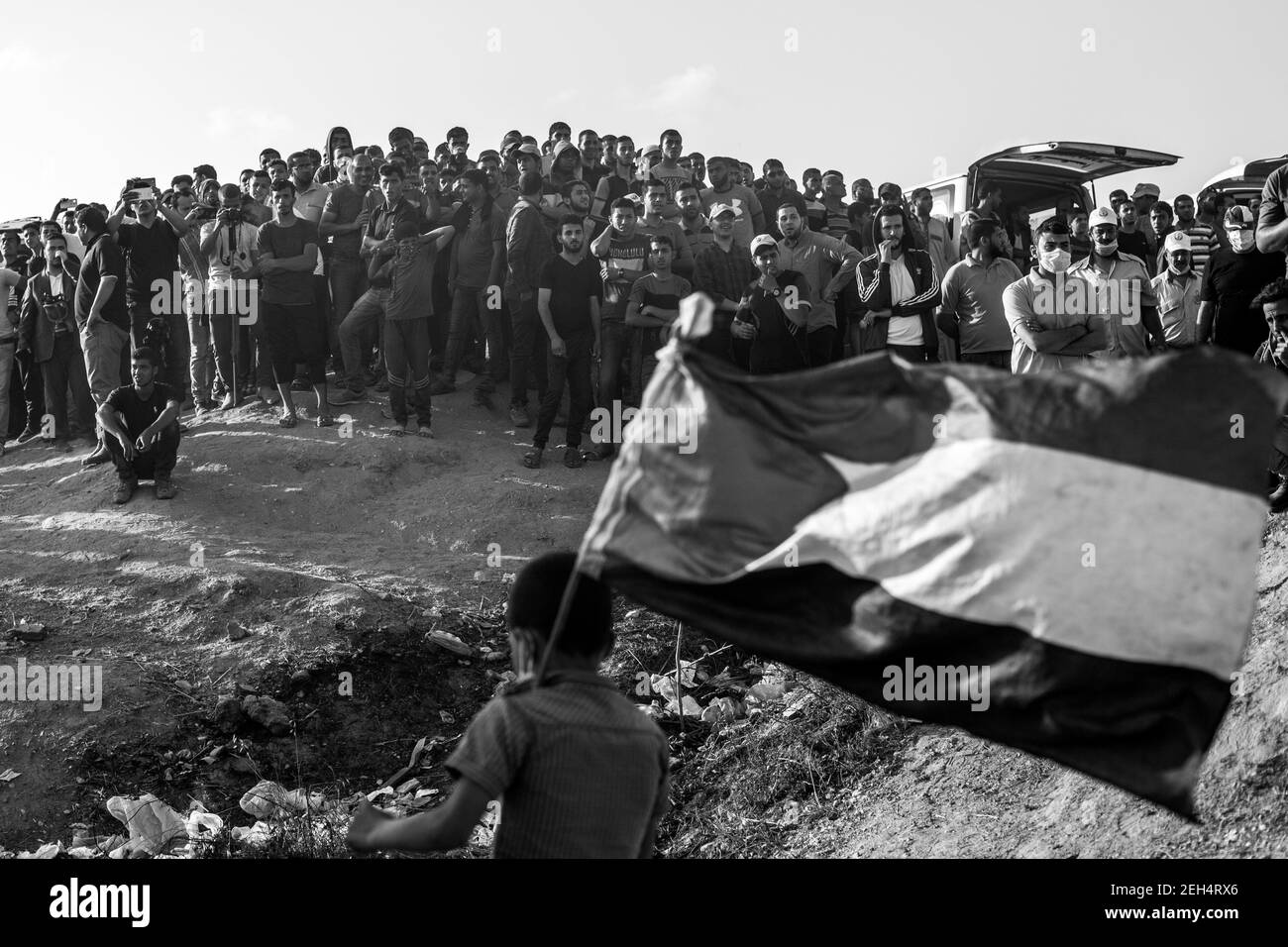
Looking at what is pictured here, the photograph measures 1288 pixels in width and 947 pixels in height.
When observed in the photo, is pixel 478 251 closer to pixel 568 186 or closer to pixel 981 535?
pixel 568 186

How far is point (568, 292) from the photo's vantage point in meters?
13.0

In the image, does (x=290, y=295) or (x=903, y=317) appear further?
(x=290, y=295)

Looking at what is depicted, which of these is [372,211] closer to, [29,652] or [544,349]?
[544,349]

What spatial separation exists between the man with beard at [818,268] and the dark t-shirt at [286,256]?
Answer: 16.2ft

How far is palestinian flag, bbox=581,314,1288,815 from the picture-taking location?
3395 millimetres

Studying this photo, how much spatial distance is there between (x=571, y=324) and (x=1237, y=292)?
6023 mm

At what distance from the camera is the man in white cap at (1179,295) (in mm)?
11406

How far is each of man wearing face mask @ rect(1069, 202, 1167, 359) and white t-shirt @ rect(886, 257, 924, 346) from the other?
1.44 m
